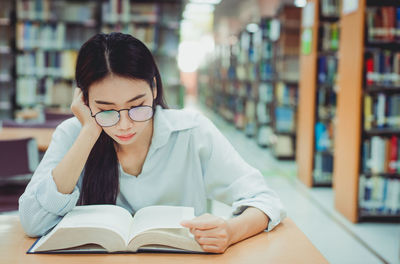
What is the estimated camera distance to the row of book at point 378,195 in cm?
344

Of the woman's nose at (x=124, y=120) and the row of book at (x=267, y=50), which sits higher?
the row of book at (x=267, y=50)

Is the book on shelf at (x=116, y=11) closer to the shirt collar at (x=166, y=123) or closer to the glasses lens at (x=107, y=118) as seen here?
the shirt collar at (x=166, y=123)

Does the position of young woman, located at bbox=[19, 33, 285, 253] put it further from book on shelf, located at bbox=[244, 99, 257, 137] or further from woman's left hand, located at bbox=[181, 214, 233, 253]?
book on shelf, located at bbox=[244, 99, 257, 137]

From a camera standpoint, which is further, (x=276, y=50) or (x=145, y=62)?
(x=276, y=50)

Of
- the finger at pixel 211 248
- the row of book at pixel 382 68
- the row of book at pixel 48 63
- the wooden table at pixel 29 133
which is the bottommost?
the finger at pixel 211 248

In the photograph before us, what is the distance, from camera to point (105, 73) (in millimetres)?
1220

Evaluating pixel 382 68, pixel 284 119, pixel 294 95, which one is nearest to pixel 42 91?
pixel 284 119

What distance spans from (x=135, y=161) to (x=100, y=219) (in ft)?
1.20

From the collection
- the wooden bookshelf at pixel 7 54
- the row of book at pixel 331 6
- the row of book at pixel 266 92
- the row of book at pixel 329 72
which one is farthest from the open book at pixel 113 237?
the row of book at pixel 266 92

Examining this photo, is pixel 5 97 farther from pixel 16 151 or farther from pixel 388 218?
pixel 388 218

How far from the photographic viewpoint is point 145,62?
127 centimetres

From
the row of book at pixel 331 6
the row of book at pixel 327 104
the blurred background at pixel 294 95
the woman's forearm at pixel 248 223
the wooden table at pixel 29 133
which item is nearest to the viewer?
the woman's forearm at pixel 248 223

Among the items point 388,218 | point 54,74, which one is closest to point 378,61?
point 388,218

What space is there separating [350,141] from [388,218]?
0.69 metres
